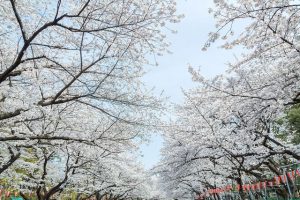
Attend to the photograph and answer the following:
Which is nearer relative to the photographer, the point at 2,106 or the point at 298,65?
the point at 298,65

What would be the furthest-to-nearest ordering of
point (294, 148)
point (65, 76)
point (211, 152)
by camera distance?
point (211, 152), point (294, 148), point (65, 76)

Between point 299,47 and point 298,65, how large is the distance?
1.90ft

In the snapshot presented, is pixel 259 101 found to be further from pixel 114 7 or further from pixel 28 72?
pixel 28 72

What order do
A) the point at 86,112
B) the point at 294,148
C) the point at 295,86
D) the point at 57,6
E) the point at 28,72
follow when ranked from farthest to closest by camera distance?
the point at 294,148 → the point at 86,112 → the point at 28,72 → the point at 295,86 → the point at 57,6

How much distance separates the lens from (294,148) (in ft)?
36.8

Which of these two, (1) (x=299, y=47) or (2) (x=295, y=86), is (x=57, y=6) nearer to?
(1) (x=299, y=47)

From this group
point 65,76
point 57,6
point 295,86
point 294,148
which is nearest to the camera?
point 57,6

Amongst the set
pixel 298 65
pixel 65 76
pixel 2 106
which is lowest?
pixel 2 106

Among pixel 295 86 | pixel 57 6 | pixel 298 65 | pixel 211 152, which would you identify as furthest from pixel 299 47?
pixel 211 152

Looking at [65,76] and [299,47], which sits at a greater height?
[65,76]

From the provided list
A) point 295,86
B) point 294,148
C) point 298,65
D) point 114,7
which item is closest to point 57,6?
point 114,7

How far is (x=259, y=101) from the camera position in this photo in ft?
23.8

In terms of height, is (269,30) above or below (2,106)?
above

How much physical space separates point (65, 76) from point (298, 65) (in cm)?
494
